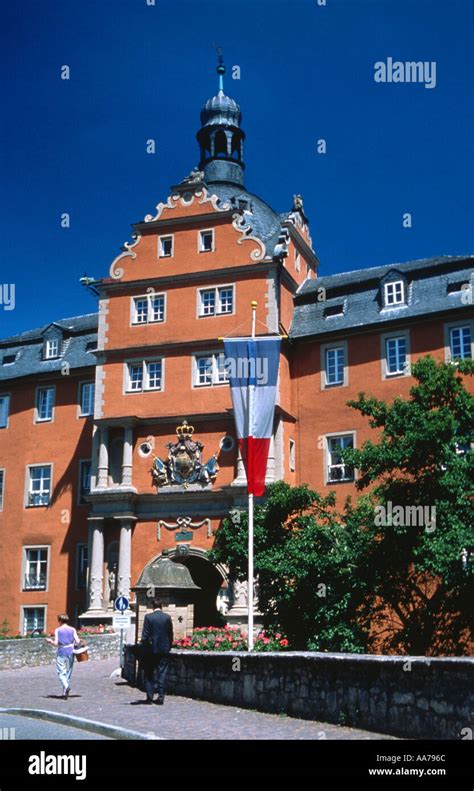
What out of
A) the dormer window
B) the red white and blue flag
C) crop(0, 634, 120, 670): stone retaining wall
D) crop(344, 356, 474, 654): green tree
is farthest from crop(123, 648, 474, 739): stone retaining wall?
the dormer window

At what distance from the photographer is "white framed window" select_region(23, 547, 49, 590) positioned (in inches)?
1586

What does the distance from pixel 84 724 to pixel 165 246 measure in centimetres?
2797

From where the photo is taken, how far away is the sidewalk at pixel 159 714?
1274cm

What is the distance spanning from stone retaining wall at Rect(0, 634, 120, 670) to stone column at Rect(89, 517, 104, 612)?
21.3 feet

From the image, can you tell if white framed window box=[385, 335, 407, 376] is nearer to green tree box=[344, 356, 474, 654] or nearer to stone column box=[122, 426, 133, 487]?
stone column box=[122, 426, 133, 487]

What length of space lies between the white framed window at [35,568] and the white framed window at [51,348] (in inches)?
346

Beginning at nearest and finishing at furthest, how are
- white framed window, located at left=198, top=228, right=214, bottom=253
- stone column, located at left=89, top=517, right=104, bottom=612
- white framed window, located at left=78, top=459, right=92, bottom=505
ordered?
stone column, located at left=89, top=517, right=104, bottom=612 < white framed window, located at left=198, top=228, right=214, bottom=253 < white framed window, located at left=78, top=459, right=92, bottom=505

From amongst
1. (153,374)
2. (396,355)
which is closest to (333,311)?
(396,355)

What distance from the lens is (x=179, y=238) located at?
39.2m

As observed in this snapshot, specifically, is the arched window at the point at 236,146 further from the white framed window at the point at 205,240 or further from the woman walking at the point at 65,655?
the woman walking at the point at 65,655

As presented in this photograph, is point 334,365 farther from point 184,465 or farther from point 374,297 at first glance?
point 184,465

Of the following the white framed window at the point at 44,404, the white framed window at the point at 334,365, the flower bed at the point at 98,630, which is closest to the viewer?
the flower bed at the point at 98,630

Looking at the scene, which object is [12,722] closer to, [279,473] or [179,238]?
[279,473]

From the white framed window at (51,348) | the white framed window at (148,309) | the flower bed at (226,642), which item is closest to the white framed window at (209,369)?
the white framed window at (148,309)
